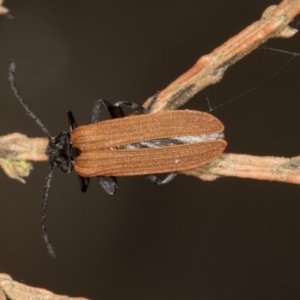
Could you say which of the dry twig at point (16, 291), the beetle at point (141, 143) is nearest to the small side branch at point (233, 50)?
the beetle at point (141, 143)

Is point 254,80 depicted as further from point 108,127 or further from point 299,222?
point 108,127

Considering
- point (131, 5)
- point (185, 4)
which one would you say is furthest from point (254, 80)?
point (131, 5)

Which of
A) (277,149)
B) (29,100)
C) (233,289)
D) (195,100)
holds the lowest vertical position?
(233,289)

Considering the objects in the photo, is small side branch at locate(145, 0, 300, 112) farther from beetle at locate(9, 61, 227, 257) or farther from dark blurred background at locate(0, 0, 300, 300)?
dark blurred background at locate(0, 0, 300, 300)

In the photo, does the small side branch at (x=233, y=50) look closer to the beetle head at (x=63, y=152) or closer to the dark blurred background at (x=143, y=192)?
the beetle head at (x=63, y=152)

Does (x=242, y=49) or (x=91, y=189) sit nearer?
(x=242, y=49)

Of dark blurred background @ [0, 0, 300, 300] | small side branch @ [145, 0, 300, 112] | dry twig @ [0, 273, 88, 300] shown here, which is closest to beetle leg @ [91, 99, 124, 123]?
small side branch @ [145, 0, 300, 112]

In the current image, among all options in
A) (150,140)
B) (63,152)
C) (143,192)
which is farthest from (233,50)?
(143,192)
